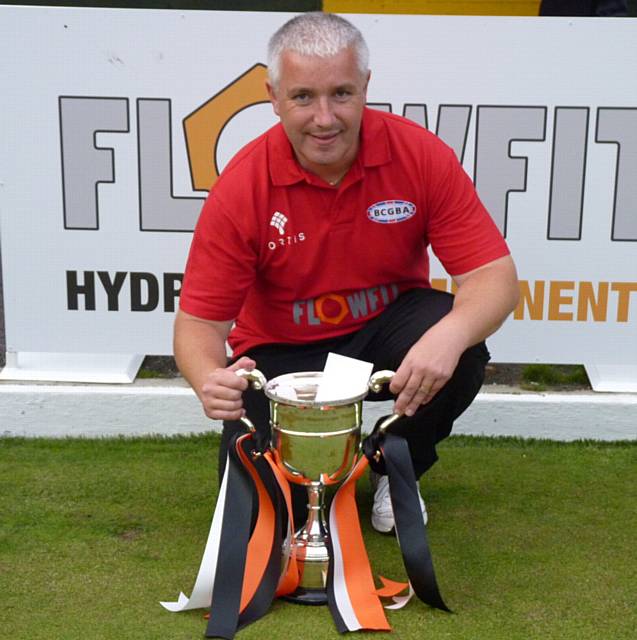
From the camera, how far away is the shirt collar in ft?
6.70

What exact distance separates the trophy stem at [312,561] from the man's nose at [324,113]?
2.12 ft

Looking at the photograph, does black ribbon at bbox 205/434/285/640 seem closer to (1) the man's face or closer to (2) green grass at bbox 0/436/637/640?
(2) green grass at bbox 0/436/637/640

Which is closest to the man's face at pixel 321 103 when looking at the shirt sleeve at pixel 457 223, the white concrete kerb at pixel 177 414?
the shirt sleeve at pixel 457 223

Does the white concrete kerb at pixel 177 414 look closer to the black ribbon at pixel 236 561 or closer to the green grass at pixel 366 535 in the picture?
the green grass at pixel 366 535

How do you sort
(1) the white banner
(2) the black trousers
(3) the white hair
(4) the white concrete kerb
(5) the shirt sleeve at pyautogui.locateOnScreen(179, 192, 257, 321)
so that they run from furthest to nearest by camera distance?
(4) the white concrete kerb < (1) the white banner < (2) the black trousers < (5) the shirt sleeve at pyautogui.locateOnScreen(179, 192, 257, 321) < (3) the white hair

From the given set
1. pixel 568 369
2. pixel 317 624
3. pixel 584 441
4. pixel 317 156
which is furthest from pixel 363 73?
pixel 568 369

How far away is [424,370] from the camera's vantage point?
182 cm

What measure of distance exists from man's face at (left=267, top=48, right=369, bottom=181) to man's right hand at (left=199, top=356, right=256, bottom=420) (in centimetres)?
47

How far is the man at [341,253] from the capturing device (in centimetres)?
190

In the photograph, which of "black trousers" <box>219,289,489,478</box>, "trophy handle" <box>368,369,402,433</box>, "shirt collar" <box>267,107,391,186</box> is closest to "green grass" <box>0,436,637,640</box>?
"black trousers" <box>219,289,489,478</box>

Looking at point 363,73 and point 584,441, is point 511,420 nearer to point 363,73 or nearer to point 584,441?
point 584,441

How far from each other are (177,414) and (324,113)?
116cm

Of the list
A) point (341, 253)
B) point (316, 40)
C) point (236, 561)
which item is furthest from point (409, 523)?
point (316, 40)

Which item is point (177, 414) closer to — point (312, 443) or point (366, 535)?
point (366, 535)
